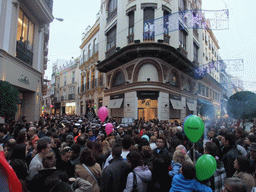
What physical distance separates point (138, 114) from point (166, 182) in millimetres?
15060

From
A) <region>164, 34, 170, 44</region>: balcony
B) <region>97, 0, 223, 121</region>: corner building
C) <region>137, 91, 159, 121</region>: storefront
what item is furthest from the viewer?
<region>164, 34, 170, 44</region>: balcony

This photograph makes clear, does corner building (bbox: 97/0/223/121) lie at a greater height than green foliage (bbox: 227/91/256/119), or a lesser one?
greater

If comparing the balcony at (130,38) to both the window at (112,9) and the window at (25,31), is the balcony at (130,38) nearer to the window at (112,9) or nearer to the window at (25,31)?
the window at (112,9)

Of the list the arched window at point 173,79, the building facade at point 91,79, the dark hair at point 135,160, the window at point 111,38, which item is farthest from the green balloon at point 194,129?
the building facade at point 91,79

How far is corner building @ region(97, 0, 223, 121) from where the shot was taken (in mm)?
17562

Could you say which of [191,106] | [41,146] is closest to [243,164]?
[41,146]

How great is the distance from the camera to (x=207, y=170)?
2646 mm

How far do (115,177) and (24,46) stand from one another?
1417cm

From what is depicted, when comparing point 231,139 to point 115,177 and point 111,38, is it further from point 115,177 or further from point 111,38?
point 111,38

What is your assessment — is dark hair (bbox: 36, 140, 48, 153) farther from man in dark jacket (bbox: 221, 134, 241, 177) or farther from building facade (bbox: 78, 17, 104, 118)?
building facade (bbox: 78, 17, 104, 118)

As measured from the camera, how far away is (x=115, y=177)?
2947 millimetres

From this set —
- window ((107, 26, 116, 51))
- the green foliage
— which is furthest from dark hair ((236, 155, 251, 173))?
window ((107, 26, 116, 51))

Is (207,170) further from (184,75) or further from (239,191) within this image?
(184,75)

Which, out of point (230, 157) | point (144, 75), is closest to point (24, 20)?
point (144, 75)
